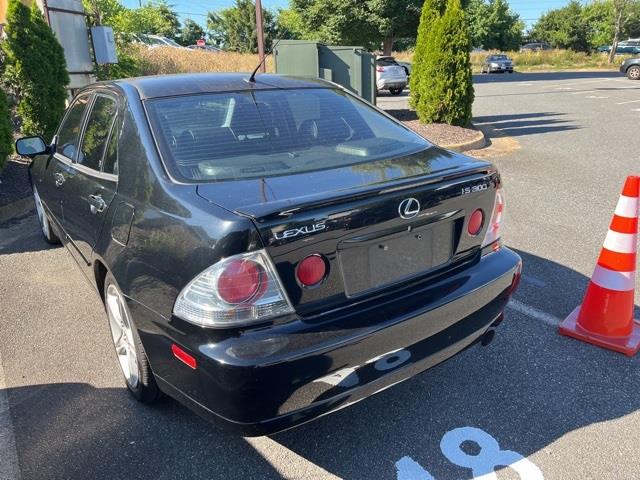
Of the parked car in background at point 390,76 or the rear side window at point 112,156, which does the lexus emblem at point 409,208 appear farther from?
the parked car in background at point 390,76

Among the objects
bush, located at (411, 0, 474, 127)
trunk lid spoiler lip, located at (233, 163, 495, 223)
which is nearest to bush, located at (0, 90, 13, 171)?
trunk lid spoiler lip, located at (233, 163, 495, 223)

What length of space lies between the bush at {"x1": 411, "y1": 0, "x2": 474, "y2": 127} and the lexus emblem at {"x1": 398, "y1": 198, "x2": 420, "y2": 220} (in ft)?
28.5

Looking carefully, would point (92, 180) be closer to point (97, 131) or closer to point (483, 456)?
point (97, 131)

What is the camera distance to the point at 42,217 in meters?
5.28

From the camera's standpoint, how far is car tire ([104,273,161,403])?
257 centimetres

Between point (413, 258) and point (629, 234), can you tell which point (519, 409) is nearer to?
point (413, 258)

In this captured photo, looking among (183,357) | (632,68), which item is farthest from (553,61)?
(183,357)

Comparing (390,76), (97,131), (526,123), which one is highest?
(97,131)

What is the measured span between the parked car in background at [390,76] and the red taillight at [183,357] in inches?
820

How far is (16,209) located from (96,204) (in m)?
4.56

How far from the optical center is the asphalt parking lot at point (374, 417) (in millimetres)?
2400

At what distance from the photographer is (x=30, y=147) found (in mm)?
4035

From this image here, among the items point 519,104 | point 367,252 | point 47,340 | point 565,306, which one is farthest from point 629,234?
point 519,104

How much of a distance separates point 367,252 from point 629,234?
1.96m
